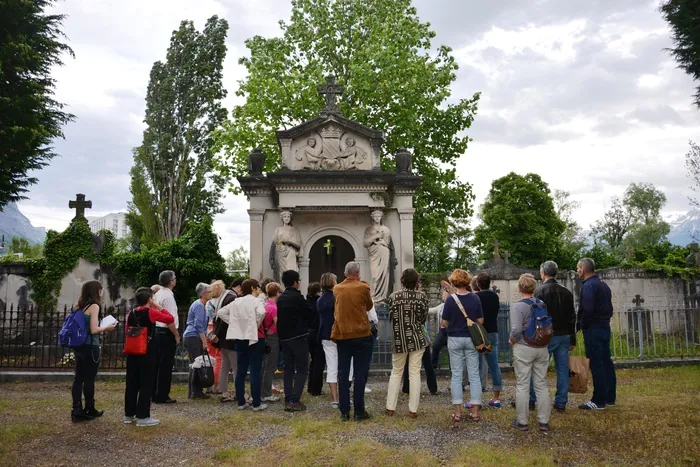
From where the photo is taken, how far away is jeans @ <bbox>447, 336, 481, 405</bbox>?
251 inches

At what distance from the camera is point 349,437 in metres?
5.80

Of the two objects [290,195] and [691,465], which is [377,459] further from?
[290,195]

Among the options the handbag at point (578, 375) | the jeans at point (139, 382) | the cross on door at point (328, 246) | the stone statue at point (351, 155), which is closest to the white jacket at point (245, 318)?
the jeans at point (139, 382)

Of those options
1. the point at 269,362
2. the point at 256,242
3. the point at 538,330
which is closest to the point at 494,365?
the point at 538,330

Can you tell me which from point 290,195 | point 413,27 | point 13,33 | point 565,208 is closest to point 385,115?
point 413,27

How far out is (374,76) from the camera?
20781 millimetres

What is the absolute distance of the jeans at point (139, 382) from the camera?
639 cm

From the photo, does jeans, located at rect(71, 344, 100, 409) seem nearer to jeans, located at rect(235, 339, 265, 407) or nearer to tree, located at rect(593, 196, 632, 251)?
jeans, located at rect(235, 339, 265, 407)

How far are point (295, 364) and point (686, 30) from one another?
914 centimetres

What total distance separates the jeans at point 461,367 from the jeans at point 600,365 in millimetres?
1788

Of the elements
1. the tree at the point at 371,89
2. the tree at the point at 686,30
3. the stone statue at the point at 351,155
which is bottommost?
the stone statue at the point at 351,155

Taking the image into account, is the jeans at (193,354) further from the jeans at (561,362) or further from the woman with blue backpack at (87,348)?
the jeans at (561,362)

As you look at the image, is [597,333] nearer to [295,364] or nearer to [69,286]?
[295,364]

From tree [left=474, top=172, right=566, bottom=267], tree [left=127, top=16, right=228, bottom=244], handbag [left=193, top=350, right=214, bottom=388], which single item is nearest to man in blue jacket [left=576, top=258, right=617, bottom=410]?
handbag [left=193, top=350, right=214, bottom=388]
